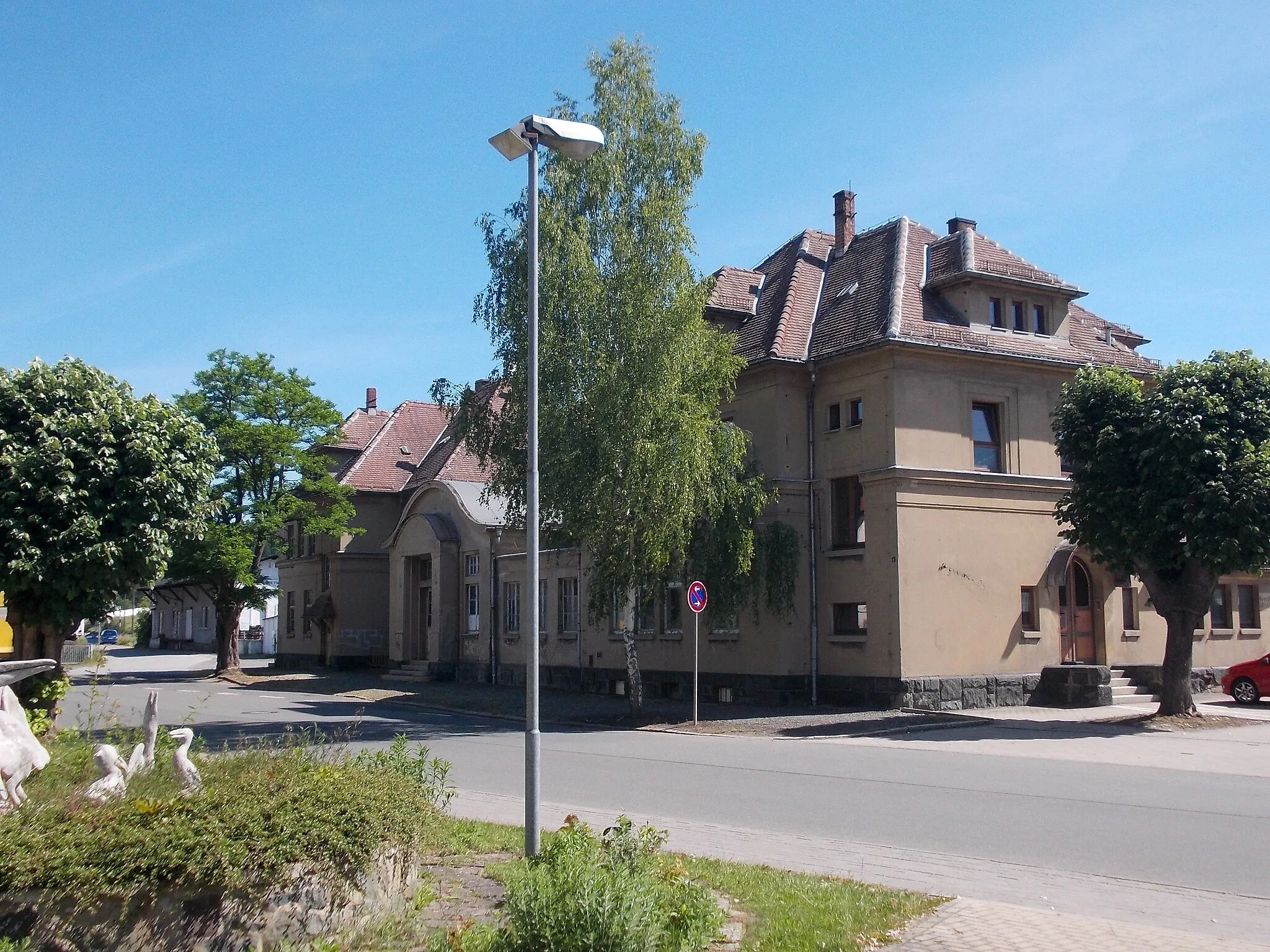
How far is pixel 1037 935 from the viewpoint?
688 centimetres

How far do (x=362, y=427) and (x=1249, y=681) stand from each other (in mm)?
38404

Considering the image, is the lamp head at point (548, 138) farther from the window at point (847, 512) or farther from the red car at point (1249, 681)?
the red car at point (1249, 681)

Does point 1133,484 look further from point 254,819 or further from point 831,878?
point 254,819

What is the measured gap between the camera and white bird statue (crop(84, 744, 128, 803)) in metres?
7.35

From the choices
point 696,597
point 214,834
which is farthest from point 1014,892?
point 696,597

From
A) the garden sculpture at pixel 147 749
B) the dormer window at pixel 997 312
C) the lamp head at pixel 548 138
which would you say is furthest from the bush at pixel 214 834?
the dormer window at pixel 997 312

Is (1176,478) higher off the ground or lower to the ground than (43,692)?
higher

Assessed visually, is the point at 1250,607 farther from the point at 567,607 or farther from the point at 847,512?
the point at 567,607

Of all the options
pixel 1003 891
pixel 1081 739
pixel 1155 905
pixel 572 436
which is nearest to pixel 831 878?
pixel 1003 891

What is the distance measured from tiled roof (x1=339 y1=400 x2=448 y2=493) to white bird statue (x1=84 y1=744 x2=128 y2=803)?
39.8m

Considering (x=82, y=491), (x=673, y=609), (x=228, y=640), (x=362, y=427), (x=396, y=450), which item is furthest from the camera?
(x=362, y=427)

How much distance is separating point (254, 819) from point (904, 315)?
22554 mm

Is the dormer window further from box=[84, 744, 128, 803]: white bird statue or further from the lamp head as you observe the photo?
box=[84, 744, 128, 803]: white bird statue

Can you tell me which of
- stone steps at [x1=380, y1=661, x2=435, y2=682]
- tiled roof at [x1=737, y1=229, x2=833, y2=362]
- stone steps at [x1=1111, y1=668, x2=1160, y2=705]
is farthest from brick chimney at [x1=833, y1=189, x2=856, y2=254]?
stone steps at [x1=380, y1=661, x2=435, y2=682]
